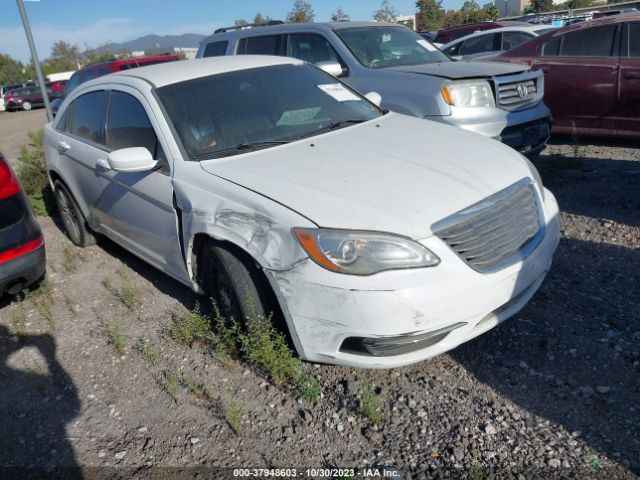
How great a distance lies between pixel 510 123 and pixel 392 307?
3.76 meters

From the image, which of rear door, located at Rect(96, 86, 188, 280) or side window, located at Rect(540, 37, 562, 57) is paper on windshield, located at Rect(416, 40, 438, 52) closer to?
side window, located at Rect(540, 37, 562, 57)

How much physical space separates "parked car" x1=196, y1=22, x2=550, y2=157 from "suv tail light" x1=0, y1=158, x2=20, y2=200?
3.23 metres

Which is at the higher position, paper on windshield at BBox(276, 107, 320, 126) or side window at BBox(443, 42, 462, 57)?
paper on windshield at BBox(276, 107, 320, 126)

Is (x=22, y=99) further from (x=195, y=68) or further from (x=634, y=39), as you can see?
(x=634, y=39)

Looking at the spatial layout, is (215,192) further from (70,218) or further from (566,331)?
(70,218)

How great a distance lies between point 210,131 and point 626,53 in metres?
5.63

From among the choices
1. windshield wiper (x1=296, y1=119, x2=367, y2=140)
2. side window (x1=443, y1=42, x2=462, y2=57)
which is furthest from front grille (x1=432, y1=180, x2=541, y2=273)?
side window (x1=443, y1=42, x2=462, y2=57)

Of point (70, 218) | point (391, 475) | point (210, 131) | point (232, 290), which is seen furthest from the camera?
point (70, 218)

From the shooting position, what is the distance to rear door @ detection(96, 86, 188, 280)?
3.65 meters

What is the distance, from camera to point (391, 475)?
2.49 m

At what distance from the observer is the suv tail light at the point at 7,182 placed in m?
3.97

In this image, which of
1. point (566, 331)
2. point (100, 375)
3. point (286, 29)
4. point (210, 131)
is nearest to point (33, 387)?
point (100, 375)

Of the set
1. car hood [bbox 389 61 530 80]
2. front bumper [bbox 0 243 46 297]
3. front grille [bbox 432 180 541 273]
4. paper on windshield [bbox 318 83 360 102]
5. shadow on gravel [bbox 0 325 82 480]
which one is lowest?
shadow on gravel [bbox 0 325 82 480]

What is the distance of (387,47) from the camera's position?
6855mm
